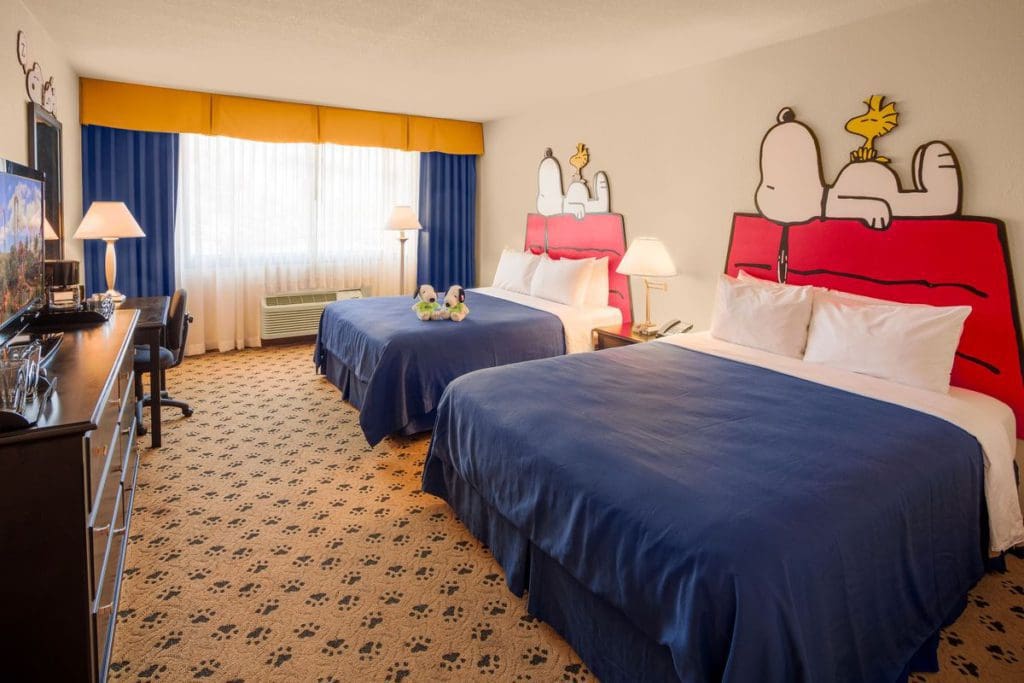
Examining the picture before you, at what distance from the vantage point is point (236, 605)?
2113 millimetres

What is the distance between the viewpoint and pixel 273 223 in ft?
18.5

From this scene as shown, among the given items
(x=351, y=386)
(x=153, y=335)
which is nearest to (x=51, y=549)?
(x=153, y=335)

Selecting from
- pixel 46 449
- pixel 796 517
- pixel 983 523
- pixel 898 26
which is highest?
pixel 898 26

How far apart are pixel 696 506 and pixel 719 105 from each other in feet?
Answer: 10.2

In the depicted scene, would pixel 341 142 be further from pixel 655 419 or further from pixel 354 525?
pixel 655 419

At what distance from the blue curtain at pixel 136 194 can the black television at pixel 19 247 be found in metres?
2.61

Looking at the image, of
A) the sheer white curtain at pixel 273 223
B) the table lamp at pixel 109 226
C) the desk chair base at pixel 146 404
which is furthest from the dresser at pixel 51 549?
the sheer white curtain at pixel 273 223

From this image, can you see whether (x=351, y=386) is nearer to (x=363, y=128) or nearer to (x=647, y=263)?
(x=647, y=263)

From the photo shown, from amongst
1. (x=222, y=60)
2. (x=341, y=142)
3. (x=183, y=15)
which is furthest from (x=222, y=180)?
(x=183, y=15)

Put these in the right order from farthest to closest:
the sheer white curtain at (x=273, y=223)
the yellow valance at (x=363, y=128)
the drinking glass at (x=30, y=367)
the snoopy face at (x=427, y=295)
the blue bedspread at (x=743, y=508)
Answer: the yellow valance at (x=363, y=128)
the sheer white curtain at (x=273, y=223)
the snoopy face at (x=427, y=295)
the drinking glass at (x=30, y=367)
the blue bedspread at (x=743, y=508)

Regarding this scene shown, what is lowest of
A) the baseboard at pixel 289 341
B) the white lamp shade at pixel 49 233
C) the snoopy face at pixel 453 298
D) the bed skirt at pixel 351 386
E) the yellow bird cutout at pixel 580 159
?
the bed skirt at pixel 351 386

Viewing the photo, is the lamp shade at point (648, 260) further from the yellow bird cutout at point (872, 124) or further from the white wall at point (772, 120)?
the yellow bird cutout at point (872, 124)

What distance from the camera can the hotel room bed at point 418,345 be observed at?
3482mm

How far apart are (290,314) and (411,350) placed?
8.69 ft
